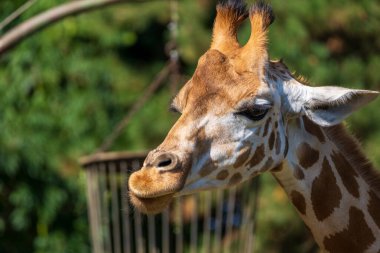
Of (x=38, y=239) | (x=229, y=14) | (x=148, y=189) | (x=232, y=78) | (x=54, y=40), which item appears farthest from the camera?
(x=54, y=40)

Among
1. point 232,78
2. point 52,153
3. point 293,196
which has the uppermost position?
point 232,78

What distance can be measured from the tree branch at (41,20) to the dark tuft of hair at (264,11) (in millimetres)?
1053

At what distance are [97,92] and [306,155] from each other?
6.59 m

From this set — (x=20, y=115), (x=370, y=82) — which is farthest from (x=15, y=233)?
(x=370, y=82)

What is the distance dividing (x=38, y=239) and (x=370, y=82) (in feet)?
11.2

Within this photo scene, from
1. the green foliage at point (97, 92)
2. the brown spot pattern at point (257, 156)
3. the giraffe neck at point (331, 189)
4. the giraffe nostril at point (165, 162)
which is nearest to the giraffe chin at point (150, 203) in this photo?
the giraffe nostril at point (165, 162)

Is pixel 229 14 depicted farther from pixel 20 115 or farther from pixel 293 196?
pixel 20 115

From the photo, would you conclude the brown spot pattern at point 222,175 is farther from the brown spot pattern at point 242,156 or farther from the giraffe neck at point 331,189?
the giraffe neck at point 331,189

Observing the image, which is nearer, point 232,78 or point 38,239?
point 232,78

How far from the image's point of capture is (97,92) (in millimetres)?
11281

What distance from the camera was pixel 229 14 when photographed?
505 centimetres

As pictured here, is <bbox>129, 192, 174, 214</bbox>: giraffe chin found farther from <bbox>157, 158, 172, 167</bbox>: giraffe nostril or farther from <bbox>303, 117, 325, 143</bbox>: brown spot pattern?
<bbox>303, 117, 325, 143</bbox>: brown spot pattern

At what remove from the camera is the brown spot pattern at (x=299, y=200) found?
483 cm

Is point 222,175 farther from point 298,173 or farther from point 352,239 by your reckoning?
point 352,239
